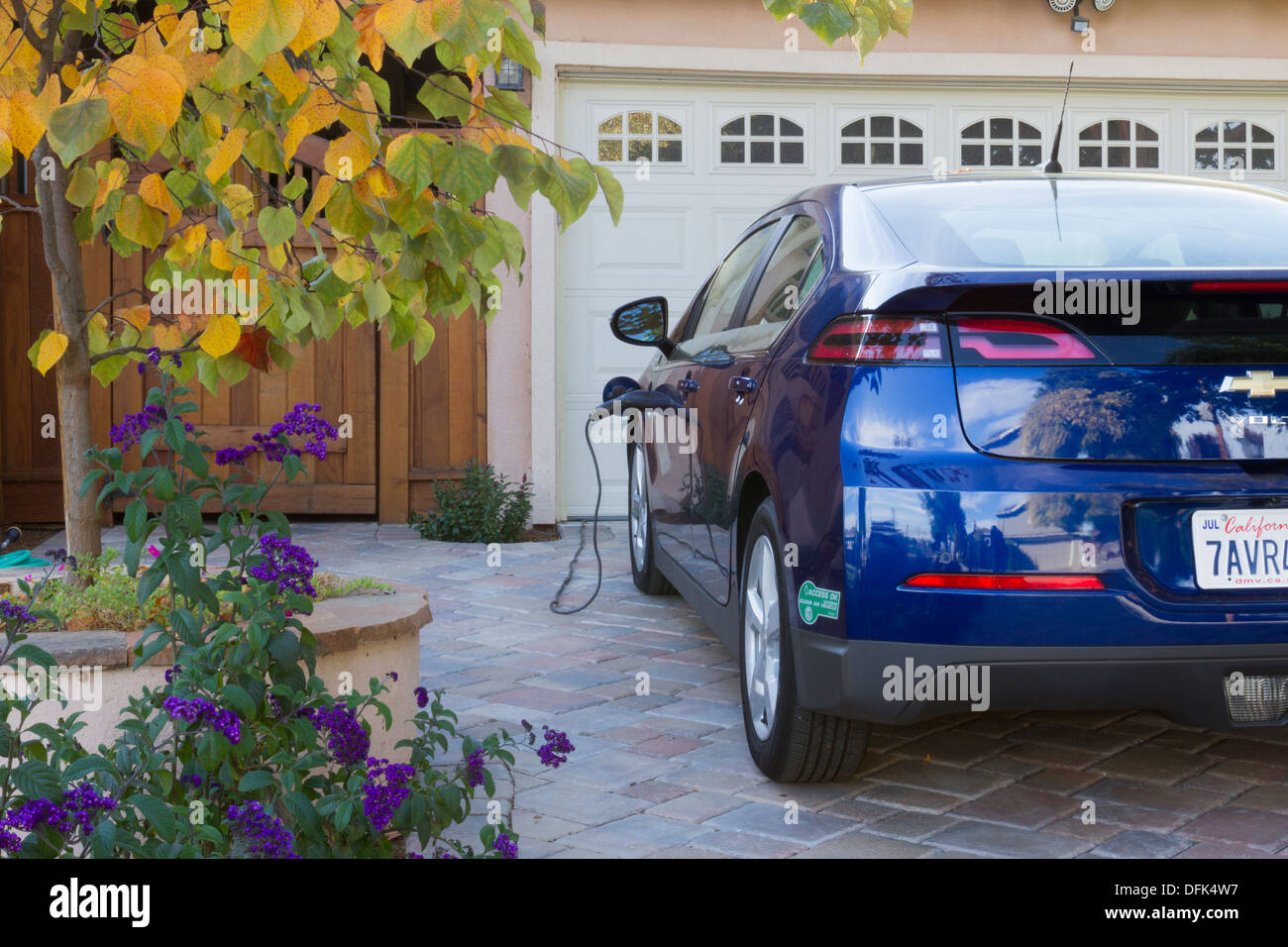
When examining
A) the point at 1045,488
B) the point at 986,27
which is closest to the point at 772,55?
the point at 986,27

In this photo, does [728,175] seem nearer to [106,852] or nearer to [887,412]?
[887,412]

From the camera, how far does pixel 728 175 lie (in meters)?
8.23

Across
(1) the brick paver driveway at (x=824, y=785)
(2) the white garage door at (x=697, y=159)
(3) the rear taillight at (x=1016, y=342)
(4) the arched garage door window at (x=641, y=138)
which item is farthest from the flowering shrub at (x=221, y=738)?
(4) the arched garage door window at (x=641, y=138)

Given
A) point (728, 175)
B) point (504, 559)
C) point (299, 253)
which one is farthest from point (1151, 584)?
point (299, 253)

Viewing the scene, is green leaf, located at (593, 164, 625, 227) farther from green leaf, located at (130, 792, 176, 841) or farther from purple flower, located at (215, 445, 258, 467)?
green leaf, located at (130, 792, 176, 841)

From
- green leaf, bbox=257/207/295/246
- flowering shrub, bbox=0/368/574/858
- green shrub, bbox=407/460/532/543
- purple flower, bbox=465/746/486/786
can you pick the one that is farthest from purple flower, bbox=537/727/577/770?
green shrub, bbox=407/460/532/543

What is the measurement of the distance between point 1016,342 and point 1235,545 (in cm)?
62

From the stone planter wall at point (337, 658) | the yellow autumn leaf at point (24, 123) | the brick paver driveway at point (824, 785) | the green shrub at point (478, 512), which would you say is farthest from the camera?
the green shrub at point (478, 512)

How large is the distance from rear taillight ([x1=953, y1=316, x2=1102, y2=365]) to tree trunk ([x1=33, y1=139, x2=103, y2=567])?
2.19 meters

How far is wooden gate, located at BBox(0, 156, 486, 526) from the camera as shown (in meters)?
7.99

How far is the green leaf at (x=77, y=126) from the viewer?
1765 millimetres

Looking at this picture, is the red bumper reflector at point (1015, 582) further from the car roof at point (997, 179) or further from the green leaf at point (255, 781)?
the green leaf at point (255, 781)

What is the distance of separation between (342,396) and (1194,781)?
5.96 metres

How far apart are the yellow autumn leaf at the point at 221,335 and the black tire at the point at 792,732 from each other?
1371mm
